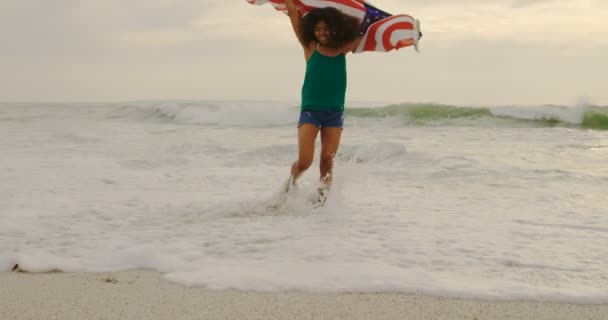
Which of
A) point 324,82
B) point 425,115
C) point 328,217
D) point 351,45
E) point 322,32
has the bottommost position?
point 425,115

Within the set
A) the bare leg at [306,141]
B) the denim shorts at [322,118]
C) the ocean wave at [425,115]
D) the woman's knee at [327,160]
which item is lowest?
the ocean wave at [425,115]

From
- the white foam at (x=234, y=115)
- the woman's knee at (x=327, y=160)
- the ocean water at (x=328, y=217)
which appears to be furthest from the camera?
the white foam at (x=234, y=115)

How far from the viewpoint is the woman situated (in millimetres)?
4703

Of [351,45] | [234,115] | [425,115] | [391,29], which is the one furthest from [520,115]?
[351,45]

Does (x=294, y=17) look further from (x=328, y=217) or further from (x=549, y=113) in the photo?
(x=549, y=113)

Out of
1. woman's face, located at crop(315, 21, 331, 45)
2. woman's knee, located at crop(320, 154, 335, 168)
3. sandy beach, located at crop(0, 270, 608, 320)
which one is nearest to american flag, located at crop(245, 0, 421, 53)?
woman's face, located at crop(315, 21, 331, 45)

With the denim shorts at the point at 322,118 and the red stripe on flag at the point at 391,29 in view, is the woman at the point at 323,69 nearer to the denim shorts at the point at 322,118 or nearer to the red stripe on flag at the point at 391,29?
the denim shorts at the point at 322,118

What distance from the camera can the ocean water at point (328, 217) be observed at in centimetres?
332

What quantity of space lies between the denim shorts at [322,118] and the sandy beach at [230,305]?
2.23 m

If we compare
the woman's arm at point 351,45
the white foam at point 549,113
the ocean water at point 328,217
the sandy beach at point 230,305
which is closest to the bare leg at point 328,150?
the ocean water at point 328,217

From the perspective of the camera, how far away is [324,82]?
487 centimetres

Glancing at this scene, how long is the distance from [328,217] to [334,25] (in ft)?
4.98

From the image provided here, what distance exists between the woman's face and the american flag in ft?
1.13

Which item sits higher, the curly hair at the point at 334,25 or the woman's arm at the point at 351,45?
the curly hair at the point at 334,25
